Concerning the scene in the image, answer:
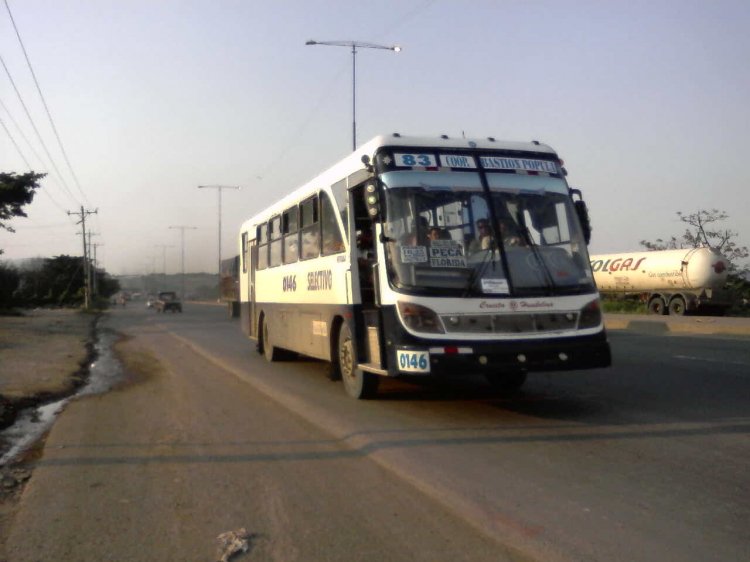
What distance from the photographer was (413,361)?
351 inches

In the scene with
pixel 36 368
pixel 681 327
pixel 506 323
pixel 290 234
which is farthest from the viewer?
pixel 681 327

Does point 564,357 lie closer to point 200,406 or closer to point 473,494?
point 473,494

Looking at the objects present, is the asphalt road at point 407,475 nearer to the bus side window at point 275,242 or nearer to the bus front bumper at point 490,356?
the bus front bumper at point 490,356

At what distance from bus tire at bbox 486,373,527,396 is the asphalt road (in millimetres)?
267

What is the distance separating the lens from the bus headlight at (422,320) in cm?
892

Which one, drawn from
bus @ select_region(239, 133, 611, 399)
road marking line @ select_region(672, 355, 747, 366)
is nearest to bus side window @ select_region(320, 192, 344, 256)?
bus @ select_region(239, 133, 611, 399)

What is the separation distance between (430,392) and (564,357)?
319cm

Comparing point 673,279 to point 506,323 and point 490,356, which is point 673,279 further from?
point 490,356

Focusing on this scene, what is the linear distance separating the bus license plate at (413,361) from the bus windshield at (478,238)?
0.71m

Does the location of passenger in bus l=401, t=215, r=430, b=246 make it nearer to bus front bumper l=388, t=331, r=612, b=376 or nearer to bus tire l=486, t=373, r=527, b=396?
bus front bumper l=388, t=331, r=612, b=376

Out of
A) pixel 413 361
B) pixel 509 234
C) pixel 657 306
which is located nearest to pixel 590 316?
pixel 509 234

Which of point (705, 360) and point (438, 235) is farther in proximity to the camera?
point (705, 360)

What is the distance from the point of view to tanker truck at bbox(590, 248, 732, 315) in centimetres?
3506

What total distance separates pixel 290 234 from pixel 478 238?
19.0 ft
